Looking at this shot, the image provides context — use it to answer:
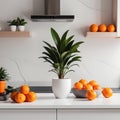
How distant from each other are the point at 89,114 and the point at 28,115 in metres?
0.40

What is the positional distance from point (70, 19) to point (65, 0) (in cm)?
39

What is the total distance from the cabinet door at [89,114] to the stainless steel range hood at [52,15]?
1809 mm

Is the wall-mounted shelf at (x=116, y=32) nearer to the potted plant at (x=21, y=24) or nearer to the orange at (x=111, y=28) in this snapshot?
the orange at (x=111, y=28)

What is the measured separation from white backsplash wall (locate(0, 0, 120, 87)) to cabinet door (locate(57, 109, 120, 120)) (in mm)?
1922

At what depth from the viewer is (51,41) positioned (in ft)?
12.9

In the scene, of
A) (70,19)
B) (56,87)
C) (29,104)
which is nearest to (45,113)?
(29,104)

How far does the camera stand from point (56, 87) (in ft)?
7.41

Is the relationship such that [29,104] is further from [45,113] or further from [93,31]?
[93,31]

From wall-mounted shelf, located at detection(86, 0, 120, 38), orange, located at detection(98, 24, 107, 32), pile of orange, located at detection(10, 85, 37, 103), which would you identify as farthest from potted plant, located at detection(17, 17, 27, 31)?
pile of orange, located at detection(10, 85, 37, 103)

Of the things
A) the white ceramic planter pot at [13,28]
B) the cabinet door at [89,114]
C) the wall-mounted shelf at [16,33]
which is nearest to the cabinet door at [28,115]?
the cabinet door at [89,114]

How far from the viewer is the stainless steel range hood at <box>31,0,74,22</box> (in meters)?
3.61

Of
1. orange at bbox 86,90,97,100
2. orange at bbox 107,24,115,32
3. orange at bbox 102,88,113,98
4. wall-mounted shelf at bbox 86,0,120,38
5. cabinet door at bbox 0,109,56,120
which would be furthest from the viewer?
orange at bbox 107,24,115,32

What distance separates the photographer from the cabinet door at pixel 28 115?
199 centimetres

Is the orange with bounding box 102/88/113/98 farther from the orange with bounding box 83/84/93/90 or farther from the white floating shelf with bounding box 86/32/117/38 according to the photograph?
the white floating shelf with bounding box 86/32/117/38
